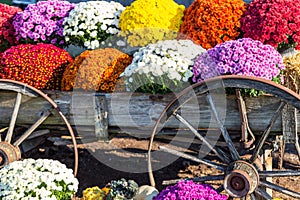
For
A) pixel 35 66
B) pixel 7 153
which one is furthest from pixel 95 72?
pixel 7 153

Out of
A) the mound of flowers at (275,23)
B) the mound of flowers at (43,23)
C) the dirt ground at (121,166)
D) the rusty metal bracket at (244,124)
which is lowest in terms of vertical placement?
the dirt ground at (121,166)

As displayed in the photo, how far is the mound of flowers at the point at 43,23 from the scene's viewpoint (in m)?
4.57

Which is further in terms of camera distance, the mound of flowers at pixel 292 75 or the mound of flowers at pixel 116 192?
the mound of flowers at pixel 292 75

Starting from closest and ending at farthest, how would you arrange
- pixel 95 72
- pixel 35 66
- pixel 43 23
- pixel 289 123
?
pixel 289 123 < pixel 95 72 < pixel 35 66 < pixel 43 23

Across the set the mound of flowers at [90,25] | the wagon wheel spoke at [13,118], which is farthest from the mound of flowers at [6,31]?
the wagon wheel spoke at [13,118]

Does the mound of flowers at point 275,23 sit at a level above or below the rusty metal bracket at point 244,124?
above

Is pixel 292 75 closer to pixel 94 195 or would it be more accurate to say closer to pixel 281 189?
pixel 281 189

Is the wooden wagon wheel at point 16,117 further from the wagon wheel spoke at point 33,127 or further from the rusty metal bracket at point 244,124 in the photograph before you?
the rusty metal bracket at point 244,124

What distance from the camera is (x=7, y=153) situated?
368 cm

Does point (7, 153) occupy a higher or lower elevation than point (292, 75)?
lower

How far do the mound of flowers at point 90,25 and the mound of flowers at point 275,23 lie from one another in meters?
1.20

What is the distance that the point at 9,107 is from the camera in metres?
3.85

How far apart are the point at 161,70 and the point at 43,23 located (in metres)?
1.54

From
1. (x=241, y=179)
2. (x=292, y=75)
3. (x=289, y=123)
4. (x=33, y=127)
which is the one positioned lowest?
(x=33, y=127)
